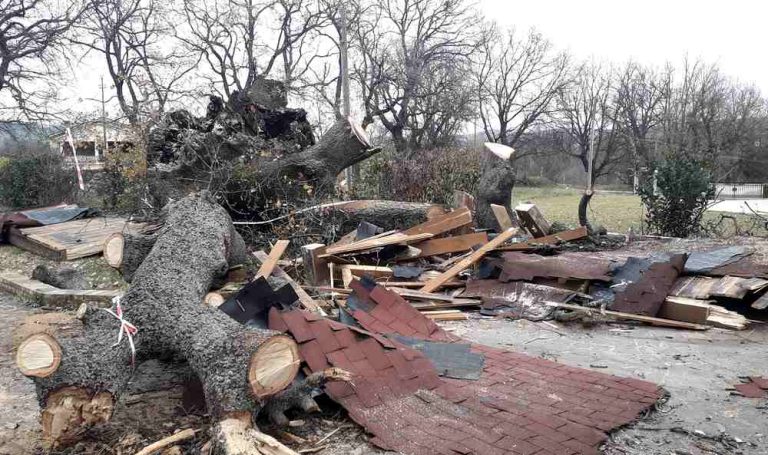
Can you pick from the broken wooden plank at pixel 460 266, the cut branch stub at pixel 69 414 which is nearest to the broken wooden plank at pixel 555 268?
the broken wooden plank at pixel 460 266

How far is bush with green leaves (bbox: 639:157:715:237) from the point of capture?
32.4 feet

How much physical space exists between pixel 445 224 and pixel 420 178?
13.2 feet

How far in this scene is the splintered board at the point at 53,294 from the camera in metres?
6.29

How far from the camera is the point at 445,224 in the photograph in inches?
322

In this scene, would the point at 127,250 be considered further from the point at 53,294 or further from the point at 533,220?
the point at 533,220

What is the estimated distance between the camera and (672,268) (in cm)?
600

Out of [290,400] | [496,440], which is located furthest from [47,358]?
[496,440]

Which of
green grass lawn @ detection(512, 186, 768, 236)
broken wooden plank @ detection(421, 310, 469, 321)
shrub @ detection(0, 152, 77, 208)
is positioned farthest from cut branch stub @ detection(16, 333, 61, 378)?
shrub @ detection(0, 152, 77, 208)

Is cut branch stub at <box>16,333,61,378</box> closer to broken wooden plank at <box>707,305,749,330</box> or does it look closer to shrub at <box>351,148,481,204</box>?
broken wooden plank at <box>707,305,749,330</box>

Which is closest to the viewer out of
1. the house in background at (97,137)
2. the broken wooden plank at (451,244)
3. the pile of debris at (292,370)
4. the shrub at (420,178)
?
the pile of debris at (292,370)

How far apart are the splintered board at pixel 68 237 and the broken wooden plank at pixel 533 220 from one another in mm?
5696

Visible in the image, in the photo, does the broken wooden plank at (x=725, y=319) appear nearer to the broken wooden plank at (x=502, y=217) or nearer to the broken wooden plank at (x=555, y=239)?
the broken wooden plank at (x=555, y=239)

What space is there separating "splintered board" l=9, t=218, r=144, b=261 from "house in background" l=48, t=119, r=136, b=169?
219cm

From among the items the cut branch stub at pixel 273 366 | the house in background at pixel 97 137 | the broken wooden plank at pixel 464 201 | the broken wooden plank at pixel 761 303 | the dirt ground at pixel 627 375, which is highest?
the house in background at pixel 97 137
